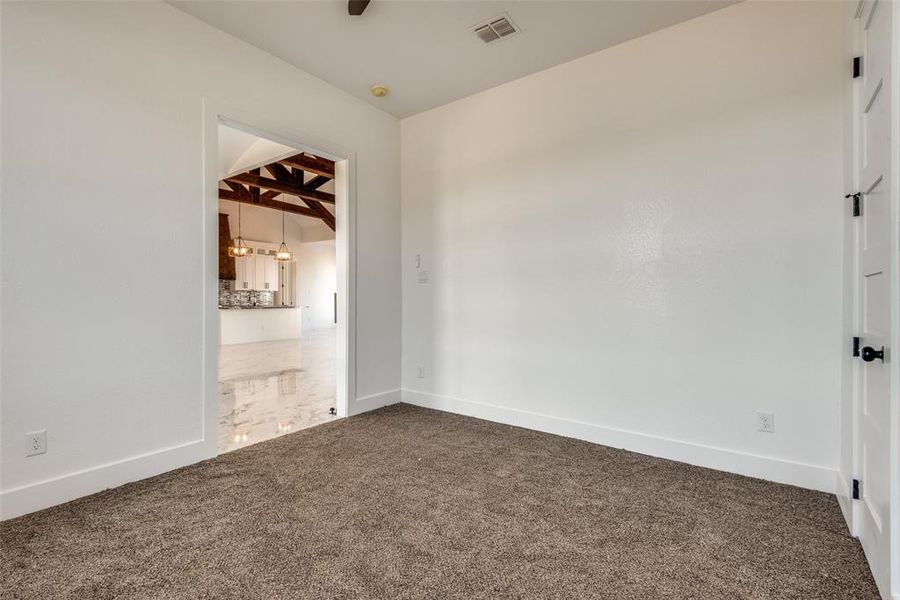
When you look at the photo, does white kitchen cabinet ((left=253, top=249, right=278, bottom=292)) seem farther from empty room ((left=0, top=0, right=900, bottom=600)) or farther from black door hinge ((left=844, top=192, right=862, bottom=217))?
black door hinge ((left=844, top=192, right=862, bottom=217))

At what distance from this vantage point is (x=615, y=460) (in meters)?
2.56

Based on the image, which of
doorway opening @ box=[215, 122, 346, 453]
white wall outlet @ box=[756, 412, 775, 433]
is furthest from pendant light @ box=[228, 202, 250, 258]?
white wall outlet @ box=[756, 412, 775, 433]

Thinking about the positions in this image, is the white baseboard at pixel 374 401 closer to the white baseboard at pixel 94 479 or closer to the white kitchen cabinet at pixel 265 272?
the white baseboard at pixel 94 479

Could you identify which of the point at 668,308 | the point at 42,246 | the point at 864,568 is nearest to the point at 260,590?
the point at 42,246

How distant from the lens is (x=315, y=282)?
13.6 meters

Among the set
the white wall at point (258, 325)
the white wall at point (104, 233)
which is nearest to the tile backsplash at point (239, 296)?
the white wall at point (258, 325)

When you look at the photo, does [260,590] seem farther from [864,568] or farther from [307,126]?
[307,126]

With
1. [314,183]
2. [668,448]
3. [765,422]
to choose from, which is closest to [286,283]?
[314,183]

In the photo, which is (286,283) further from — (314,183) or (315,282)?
(314,183)

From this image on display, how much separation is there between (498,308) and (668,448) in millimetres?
1541

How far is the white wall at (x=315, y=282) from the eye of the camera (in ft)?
43.1

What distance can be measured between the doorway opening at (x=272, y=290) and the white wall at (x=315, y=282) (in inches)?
1.3

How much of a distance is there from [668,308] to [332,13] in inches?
110

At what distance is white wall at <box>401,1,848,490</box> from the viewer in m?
2.21
